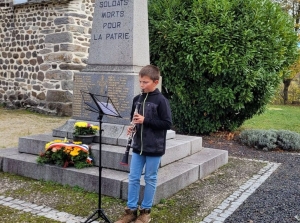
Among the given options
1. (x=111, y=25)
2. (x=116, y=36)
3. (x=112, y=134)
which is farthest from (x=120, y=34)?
(x=112, y=134)

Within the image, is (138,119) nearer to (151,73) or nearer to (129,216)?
(151,73)

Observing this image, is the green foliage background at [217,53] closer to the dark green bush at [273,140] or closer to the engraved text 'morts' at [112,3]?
the dark green bush at [273,140]

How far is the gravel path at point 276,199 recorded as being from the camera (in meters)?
4.30

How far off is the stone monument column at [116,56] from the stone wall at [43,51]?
20.8ft

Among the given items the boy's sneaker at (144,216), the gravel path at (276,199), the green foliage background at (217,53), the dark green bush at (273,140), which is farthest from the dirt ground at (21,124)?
the dark green bush at (273,140)

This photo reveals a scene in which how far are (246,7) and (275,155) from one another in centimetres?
365

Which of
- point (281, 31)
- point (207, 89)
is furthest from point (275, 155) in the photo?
point (281, 31)

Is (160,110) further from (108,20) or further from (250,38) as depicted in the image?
(250,38)

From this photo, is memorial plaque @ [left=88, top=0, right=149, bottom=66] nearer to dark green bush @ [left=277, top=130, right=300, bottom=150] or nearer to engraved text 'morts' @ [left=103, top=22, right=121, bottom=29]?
engraved text 'morts' @ [left=103, top=22, right=121, bottom=29]

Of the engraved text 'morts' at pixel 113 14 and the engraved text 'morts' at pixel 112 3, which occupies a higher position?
the engraved text 'morts' at pixel 112 3

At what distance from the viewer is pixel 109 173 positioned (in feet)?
16.3

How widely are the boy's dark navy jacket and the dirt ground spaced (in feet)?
15.1

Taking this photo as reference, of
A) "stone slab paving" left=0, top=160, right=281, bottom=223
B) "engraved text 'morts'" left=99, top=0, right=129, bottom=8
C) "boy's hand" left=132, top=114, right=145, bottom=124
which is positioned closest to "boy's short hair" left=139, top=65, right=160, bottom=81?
"boy's hand" left=132, top=114, right=145, bottom=124

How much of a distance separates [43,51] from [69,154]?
28.6 ft
